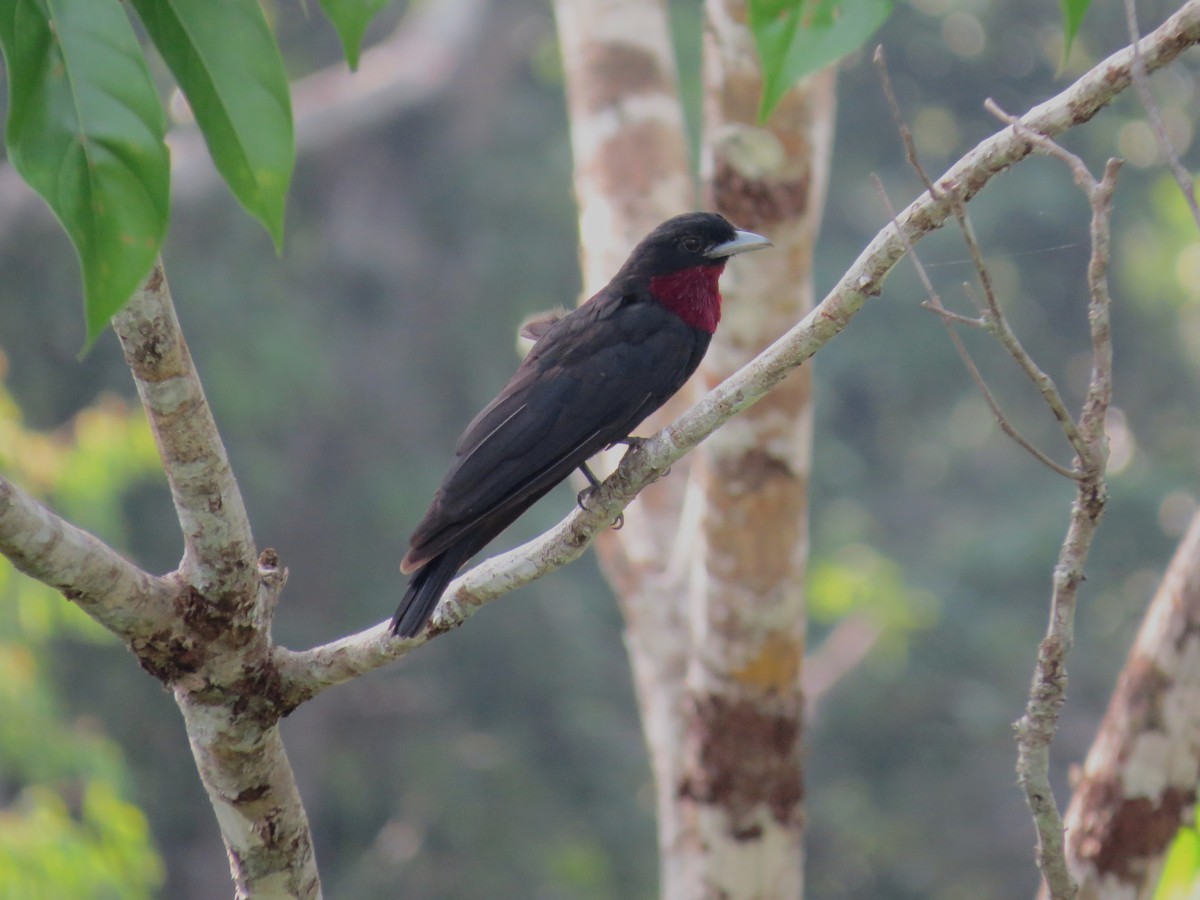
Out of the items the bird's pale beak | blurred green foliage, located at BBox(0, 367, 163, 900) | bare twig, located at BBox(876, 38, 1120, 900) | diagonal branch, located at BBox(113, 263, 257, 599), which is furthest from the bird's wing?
blurred green foliage, located at BBox(0, 367, 163, 900)

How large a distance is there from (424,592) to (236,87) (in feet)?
4.20

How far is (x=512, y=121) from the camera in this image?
690 inches

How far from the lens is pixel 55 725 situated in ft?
22.6

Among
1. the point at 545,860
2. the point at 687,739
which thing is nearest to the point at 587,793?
the point at 545,860

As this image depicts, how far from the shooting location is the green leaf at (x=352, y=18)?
165 cm

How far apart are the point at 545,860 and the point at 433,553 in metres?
10.9

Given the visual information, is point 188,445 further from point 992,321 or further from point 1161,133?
point 1161,133

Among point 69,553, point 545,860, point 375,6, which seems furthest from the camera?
point 545,860

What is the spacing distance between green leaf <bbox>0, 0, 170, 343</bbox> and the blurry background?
8892 millimetres

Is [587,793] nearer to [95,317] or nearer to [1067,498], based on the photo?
[1067,498]

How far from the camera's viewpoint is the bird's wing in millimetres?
2994

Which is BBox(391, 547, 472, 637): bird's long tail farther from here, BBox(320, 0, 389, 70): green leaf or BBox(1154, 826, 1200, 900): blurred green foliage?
BBox(1154, 826, 1200, 900): blurred green foliage

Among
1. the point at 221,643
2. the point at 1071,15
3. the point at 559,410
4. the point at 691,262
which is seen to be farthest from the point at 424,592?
the point at 1071,15

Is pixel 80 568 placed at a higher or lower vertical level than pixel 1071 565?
higher
